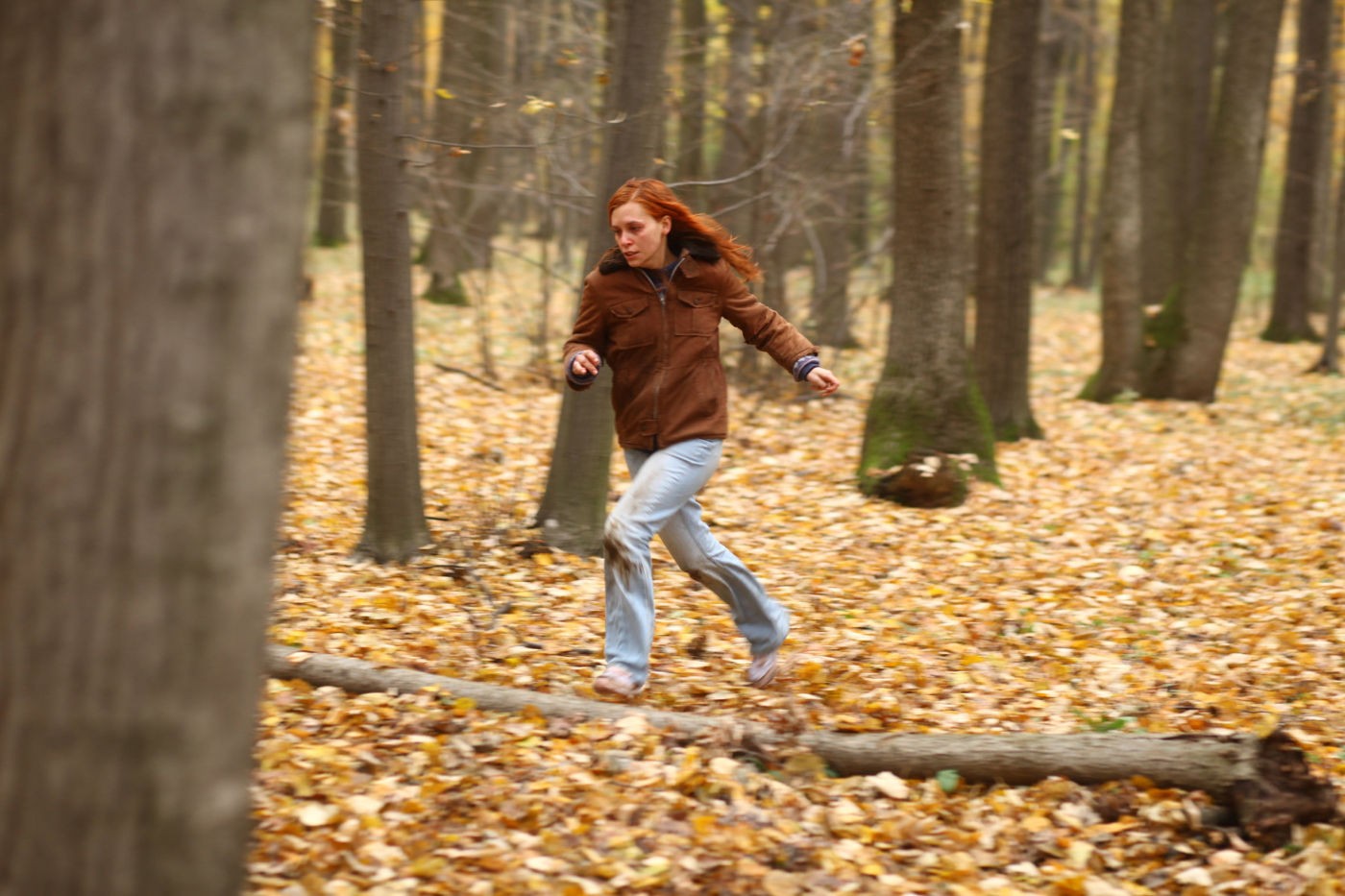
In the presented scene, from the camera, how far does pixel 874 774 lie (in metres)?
4.38

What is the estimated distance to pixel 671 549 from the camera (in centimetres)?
512

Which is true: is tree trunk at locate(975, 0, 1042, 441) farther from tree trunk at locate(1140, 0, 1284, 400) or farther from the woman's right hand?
the woman's right hand

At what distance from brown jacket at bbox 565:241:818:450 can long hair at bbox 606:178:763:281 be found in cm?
6

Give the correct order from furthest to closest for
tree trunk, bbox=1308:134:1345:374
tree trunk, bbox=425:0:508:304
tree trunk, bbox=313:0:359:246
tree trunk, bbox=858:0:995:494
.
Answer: tree trunk, bbox=1308:134:1345:374 → tree trunk, bbox=425:0:508:304 → tree trunk, bbox=313:0:359:246 → tree trunk, bbox=858:0:995:494

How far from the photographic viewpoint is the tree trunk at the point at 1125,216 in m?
13.3

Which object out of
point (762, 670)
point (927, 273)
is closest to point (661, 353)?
point (762, 670)

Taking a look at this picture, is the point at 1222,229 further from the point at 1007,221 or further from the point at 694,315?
the point at 694,315

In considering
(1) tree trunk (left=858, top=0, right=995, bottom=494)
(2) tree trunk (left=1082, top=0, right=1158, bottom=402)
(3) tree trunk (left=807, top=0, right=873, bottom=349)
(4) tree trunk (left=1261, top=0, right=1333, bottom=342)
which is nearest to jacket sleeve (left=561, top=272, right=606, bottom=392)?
(1) tree trunk (left=858, top=0, right=995, bottom=494)

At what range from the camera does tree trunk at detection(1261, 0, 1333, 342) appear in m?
16.6

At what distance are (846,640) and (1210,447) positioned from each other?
6.69m

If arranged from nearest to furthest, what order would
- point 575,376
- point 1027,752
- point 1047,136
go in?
point 1027,752, point 575,376, point 1047,136

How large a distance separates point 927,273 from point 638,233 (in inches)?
199

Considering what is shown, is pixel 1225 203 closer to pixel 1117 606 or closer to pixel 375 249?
pixel 1117 606

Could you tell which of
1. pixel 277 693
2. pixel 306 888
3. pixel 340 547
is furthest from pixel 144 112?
pixel 340 547
